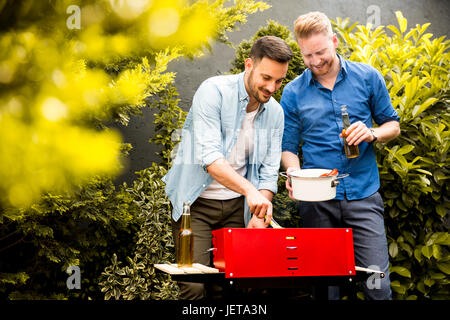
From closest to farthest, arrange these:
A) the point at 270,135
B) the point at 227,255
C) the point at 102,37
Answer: the point at 102,37, the point at 227,255, the point at 270,135

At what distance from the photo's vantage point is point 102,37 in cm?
71

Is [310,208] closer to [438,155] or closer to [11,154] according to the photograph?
[438,155]

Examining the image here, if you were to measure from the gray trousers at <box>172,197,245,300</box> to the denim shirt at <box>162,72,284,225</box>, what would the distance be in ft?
0.18

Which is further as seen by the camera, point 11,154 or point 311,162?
point 311,162

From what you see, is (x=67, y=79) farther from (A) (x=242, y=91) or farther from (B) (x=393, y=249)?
(B) (x=393, y=249)

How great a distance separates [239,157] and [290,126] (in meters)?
0.47

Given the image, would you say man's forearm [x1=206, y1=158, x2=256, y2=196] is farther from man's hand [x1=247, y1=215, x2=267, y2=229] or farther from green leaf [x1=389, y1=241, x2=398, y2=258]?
green leaf [x1=389, y1=241, x2=398, y2=258]

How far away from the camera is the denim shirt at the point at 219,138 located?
7.23 feet

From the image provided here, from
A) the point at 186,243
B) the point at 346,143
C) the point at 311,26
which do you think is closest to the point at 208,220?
the point at 186,243

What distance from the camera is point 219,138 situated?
2189mm

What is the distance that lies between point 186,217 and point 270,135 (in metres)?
0.67

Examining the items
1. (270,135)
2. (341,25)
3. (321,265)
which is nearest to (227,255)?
(321,265)

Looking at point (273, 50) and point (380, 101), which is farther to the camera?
point (380, 101)
